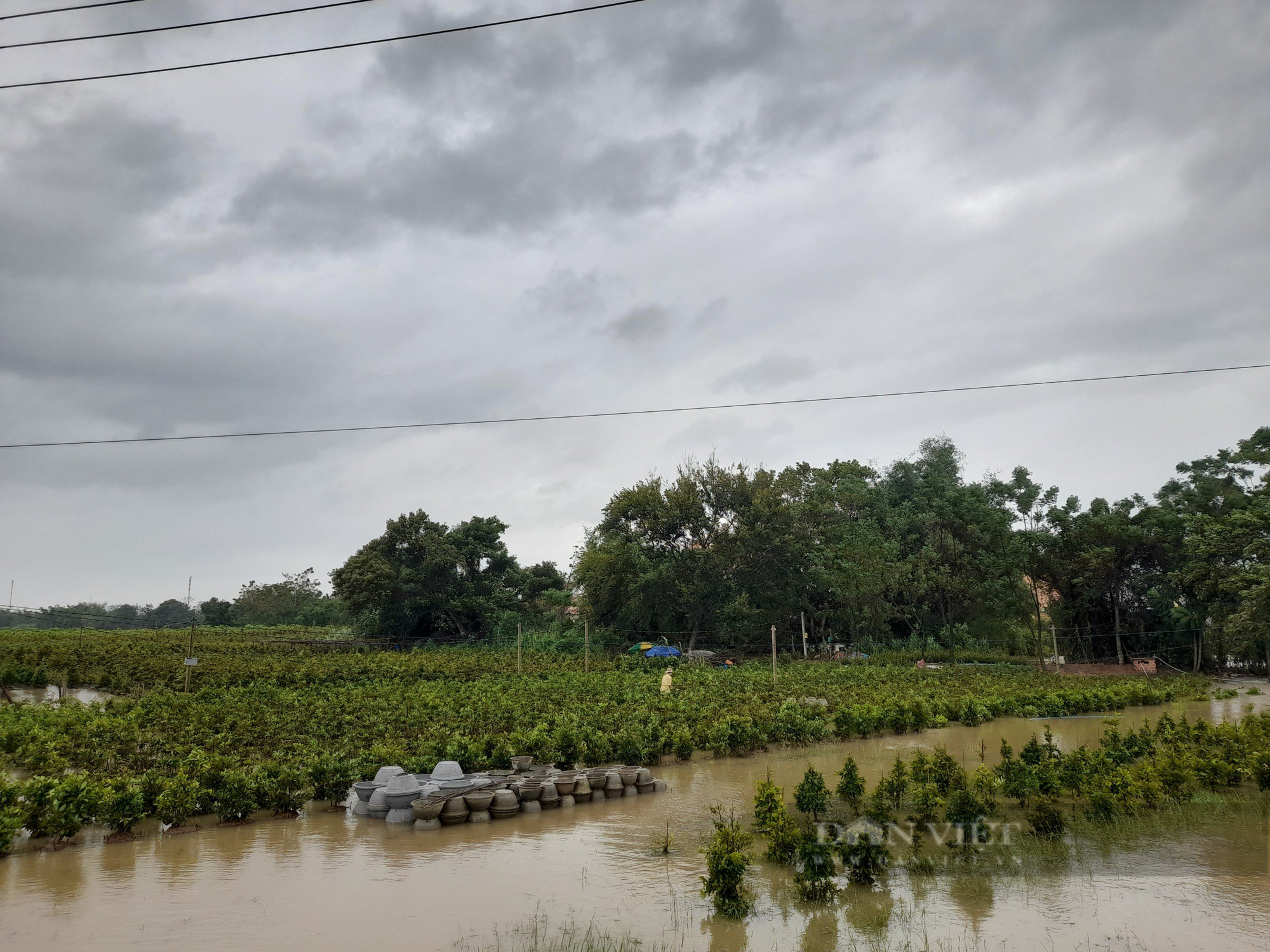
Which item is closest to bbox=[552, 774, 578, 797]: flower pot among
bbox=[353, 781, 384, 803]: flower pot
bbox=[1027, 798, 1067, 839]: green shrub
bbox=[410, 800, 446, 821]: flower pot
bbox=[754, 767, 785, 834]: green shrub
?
bbox=[410, 800, 446, 821]: flower pot

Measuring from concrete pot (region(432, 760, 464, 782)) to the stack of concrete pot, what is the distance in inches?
0.4

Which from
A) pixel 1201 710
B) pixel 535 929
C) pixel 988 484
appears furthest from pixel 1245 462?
pixel 535 929

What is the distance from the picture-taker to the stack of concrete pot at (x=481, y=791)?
38.2ft

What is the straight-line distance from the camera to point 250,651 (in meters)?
44.3

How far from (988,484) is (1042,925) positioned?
5029cm

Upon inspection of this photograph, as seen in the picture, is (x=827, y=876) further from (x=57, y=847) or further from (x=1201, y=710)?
(x=1201, y=710)

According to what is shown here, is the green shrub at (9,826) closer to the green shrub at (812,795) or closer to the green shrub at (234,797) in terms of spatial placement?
the green shrub at (234,797)

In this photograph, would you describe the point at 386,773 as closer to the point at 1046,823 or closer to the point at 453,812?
the point at 453,812

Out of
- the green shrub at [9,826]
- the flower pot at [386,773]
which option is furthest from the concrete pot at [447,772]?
the green shrub at [9,826]

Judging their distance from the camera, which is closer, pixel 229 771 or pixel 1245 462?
pixel 229 771

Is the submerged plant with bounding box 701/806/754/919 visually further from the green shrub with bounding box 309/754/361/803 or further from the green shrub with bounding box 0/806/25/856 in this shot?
the green shrub with bounding box 0/806/25/856

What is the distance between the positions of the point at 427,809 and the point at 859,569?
37294mm

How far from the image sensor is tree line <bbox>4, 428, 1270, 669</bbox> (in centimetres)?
4500

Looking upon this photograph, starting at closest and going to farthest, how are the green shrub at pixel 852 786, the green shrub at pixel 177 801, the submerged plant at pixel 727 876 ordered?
the submerged plant at pixel 727 876
the green shrub at pixel 177 801
the green shrub at pixel 852 786
